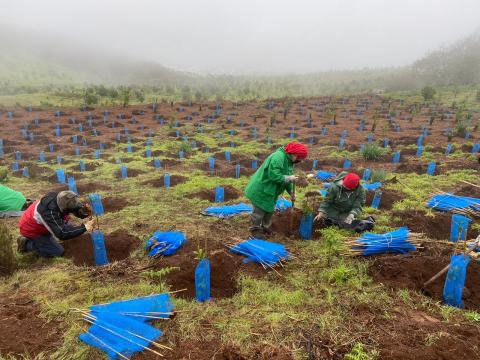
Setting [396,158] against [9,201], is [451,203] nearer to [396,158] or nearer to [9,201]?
[396,158]

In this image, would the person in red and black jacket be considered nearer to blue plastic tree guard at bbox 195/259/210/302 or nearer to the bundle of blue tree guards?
the bundle of blue tree guards

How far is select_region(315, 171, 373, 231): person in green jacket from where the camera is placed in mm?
4340

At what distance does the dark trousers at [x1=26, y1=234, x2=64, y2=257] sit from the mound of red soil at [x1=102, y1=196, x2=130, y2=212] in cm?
164

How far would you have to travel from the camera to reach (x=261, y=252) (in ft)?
12.3

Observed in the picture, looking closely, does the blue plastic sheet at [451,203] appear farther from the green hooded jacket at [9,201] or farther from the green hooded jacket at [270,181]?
the green hooded jacket at [9,201]

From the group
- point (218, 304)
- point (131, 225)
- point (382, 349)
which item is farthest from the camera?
point (131, 225)

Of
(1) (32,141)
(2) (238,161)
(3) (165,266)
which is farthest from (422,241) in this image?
(1) (32,141)

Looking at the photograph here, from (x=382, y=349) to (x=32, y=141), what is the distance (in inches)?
Answer: 479

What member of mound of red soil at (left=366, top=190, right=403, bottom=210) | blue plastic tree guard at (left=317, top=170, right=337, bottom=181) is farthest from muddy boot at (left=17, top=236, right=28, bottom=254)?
blue plastic tree guard at (left=317, top=170, right=337, bottom=181)

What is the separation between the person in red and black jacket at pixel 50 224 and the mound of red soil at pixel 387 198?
4.26 meters

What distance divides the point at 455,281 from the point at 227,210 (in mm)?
3133

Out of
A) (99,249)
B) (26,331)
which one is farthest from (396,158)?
(26,331)

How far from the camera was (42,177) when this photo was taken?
25.0ft

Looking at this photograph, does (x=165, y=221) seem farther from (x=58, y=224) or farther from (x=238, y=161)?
(x=238, y=161)
